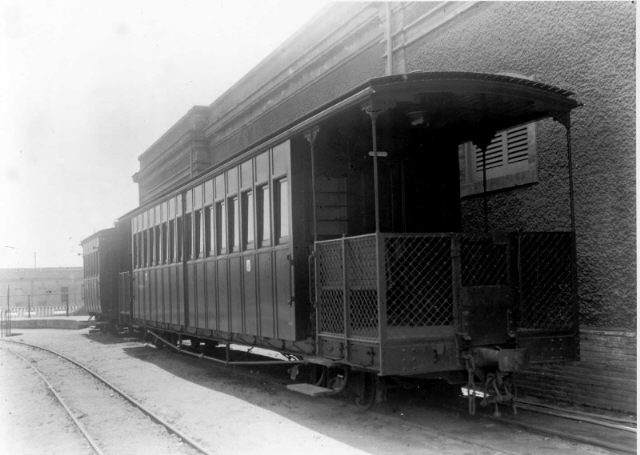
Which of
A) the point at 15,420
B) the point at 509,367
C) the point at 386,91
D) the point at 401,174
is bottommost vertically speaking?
the point at 15,420

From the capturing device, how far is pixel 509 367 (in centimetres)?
597

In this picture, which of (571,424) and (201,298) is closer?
(571,424)

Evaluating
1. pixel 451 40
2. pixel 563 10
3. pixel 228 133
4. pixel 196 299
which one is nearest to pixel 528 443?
pixel 563 10

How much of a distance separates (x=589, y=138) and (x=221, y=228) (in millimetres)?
5616

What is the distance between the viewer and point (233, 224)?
9891 mm

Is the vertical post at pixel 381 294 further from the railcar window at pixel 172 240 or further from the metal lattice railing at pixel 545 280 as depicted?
the railcar window at pixel 172 240

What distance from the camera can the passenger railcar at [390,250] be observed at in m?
6.27

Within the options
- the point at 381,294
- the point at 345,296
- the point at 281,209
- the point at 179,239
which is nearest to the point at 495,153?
the point at 281,209

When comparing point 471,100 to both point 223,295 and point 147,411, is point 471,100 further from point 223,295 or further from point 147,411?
point 147,411

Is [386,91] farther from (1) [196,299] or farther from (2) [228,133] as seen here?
(2) [228,133]

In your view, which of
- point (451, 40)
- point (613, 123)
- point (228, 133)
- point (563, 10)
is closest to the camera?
point (613, 123)

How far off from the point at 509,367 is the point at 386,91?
2784 mm

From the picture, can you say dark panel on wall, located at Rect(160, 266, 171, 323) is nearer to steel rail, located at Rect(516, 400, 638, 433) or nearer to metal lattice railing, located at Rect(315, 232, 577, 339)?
metal lattice railing, located at Rect(315, 232, 577, 339)

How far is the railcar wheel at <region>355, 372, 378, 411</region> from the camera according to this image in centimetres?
708
